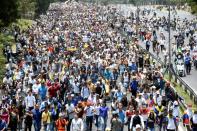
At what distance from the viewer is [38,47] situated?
4531 centimetres

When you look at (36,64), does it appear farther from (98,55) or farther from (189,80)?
(189,80)

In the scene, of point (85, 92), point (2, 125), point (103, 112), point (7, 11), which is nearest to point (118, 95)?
point (85, 92)

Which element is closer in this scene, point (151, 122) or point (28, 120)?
point (151, 122)

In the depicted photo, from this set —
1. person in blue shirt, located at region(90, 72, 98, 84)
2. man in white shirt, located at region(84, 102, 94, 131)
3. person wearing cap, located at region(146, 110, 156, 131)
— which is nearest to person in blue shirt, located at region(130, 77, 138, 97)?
person in blue shirt, located at region(90, 72, 98, 84)

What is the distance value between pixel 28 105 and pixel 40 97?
6.70 feet

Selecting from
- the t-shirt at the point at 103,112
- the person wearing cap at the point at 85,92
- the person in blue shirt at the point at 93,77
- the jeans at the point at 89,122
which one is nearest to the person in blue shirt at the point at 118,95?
the person wearing cap at the point at 85,92

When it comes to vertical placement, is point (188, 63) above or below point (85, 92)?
below

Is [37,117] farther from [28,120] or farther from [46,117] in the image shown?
[46,117]

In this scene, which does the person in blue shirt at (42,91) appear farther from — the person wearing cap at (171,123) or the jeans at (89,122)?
the person wearing cap at (171,123)

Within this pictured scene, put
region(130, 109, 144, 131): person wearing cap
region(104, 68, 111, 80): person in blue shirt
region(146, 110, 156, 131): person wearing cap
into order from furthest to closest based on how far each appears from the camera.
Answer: region(104, 68, 111, 80): person in blue shirt → region(146, 110, 156, 131): person wearing cap → region(130, 109, 144, 131): person wearing cap

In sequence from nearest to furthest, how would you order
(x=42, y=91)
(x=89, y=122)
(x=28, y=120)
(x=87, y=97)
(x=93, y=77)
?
(x=28, y=120), (x=89, y=122), (x=87, y=97), (x=42, y=91), (x=93, y=77)

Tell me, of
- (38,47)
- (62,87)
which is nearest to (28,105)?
(62,87)

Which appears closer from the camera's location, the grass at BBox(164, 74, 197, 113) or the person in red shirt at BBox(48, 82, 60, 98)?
the person in red shirt at BBox(48, 82, 60, 98)

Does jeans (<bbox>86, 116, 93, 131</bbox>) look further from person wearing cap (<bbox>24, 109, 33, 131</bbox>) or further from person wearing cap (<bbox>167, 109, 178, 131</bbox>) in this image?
person wearing cap (<bbox>167, 109, 178, 131</bbox>)
